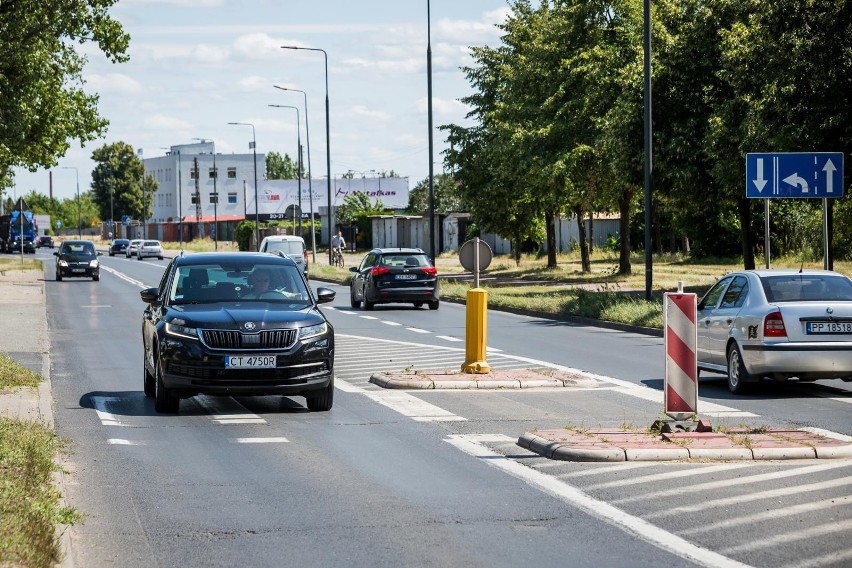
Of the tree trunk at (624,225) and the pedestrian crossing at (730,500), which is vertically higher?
the tree trunk at (624,225)

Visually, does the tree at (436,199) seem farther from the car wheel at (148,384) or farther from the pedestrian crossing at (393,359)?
the car wheel at (148,384)

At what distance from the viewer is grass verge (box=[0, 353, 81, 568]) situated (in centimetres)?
659

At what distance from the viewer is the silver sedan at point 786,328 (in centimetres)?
1491

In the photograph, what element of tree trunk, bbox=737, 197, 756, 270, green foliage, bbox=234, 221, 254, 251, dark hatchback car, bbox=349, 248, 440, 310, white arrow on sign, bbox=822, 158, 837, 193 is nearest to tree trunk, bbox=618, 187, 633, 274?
tree trunk, bbox=737, 197, 756, 270

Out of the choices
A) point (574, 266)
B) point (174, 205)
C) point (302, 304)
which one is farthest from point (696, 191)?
point (174, 205)

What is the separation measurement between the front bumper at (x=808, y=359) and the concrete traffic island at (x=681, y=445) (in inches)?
137

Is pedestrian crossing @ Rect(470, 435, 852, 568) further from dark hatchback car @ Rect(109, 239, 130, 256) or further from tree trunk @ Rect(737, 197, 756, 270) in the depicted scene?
dark hatchback car @ Rect(109, 239, 130, 256)

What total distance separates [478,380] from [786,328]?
137 inches

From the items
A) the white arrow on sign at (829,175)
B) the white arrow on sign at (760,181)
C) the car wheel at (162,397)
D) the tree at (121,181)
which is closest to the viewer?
the car wheel at (162,397)

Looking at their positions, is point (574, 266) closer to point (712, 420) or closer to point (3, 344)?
point (3, 344)

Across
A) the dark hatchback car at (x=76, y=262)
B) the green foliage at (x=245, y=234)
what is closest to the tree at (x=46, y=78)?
the dark hatchback car at (x=76, y=262)

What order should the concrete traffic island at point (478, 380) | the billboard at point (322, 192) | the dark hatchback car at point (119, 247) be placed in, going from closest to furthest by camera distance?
1. the concrete traffic island at point (478, 380)
2. the dark hatchback car at point (119, 247)
3. the billboard at point (322, 192)

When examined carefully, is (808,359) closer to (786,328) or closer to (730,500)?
(786,328)

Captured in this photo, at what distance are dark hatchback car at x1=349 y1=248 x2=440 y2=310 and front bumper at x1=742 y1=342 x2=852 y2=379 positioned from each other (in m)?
19.8
